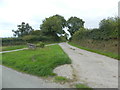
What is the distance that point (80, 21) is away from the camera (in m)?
54.5

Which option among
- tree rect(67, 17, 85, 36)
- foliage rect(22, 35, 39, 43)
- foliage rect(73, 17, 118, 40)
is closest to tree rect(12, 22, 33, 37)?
tree rect(67, 17, 85, 36)

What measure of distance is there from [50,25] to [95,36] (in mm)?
27593

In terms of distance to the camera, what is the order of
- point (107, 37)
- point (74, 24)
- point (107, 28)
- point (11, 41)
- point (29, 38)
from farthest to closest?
1. point (74, 24)
2. point (29, 38)
3. point (11, 41)
4. point (107, 37)
5. point (107, 28)

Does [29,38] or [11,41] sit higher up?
[29,38]

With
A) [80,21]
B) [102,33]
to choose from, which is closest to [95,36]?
[102,33]

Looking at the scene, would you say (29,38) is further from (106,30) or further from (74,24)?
(74,24)

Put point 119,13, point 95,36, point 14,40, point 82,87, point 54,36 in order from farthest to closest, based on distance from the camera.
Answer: point 54,36 → point 14,40 → point 95,36 → point 119,13 → point 82,87

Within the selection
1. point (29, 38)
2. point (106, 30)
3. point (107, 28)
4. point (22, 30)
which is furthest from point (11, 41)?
point (22, 30)

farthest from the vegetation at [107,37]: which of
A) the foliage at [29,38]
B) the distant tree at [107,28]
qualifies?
the foliage at [29,38]

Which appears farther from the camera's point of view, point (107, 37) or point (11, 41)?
point (11, 41)

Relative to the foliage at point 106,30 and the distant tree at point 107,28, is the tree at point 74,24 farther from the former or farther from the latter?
the distant tree at point 107,28

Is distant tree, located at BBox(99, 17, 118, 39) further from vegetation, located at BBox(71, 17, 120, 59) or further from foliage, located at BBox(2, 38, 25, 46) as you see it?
foliage, located at BBox(2, 38, 25, 46)

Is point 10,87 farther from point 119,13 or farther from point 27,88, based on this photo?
point 119,13

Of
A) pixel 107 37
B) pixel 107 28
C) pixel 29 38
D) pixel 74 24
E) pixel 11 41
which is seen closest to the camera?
pixel 107 28
